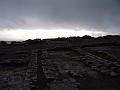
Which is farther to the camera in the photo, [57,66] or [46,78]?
[57,66]

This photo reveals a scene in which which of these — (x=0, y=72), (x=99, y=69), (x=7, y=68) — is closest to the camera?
(x=99, y=69)

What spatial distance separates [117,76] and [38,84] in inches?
172

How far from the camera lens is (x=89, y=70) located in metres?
13.5

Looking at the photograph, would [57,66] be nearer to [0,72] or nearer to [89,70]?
[89,70]

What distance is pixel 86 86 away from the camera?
10219mm


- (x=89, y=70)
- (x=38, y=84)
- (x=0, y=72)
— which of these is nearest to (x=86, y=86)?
(x=38, y=84)

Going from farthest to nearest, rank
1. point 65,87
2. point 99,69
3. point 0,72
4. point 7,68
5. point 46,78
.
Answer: point 7,68 < point 0,72 < point 99,69 < point 46,78 < point 65,87

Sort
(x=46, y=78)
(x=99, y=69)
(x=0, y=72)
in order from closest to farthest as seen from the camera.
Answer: (x=46, y=78)
(x=99, y=69)
(x=0, y=72)

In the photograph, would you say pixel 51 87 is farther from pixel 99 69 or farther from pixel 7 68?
pixel 7 68

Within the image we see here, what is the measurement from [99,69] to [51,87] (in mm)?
4128

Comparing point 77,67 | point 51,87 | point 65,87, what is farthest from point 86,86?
point 77,67

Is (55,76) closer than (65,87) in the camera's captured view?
No

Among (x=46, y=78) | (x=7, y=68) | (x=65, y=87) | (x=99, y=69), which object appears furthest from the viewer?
(x=7, y=68)

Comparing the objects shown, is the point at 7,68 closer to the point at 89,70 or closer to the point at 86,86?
the point at 89,70
